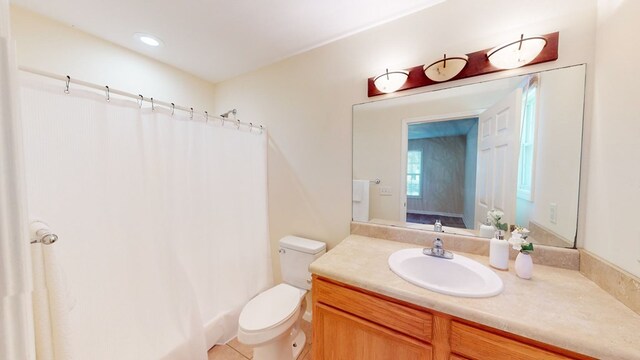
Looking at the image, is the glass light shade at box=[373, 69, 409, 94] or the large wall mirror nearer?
the large wall mirror

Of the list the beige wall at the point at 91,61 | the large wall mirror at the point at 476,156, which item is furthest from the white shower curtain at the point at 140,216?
the large wall mirror at the point at 476,156

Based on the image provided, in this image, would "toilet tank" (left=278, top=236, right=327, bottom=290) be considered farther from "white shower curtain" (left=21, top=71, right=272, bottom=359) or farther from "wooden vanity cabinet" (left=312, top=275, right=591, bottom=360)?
"wooden vanity cabinet" (left=312, top=275, right=591, bottom=360)

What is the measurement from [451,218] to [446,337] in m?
0.72

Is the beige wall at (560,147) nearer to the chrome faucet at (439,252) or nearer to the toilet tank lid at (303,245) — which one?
the chrome faucet at (439,252)

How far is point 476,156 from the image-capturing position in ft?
4.35

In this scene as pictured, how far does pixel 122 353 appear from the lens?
1247 millimetres

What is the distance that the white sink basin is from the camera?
40.1 inches

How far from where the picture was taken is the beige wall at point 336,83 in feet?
3.66

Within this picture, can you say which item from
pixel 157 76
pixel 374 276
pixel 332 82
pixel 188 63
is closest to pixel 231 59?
pixel 188 63

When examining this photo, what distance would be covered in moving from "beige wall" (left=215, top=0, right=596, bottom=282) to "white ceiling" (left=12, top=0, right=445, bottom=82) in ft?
0.38

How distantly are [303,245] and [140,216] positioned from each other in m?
1.05

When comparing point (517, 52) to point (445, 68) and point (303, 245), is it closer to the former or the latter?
point (445, 68)

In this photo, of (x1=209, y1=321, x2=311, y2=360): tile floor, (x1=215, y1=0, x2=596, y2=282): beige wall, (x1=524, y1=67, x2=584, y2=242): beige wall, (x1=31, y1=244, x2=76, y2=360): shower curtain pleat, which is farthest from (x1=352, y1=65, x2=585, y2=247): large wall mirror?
(x1=31, y1=244, x2=76, y2=360): shower curtain pleat

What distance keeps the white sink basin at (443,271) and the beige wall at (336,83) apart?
0.55 m
